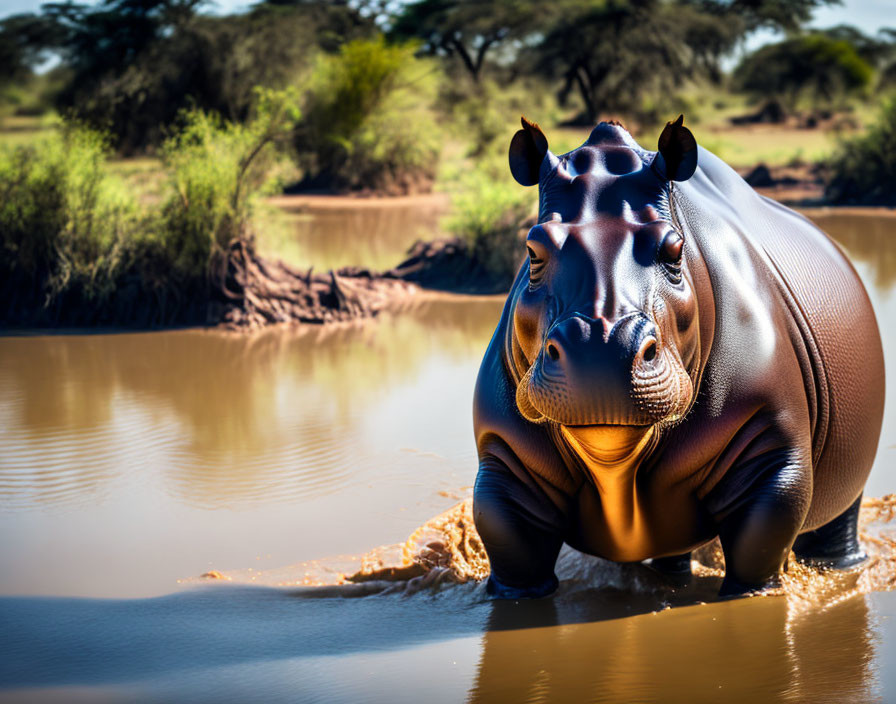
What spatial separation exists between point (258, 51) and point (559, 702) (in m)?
29.2

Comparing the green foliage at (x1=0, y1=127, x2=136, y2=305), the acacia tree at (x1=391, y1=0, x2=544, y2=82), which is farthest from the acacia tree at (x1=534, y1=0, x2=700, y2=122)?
the green foliage at (x1=0, y1=127, x2=136, y2=305)

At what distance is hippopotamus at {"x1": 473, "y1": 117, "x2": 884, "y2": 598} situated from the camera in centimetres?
319

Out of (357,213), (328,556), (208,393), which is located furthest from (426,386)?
(357,213)

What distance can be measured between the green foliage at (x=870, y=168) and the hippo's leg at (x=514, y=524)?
1796 cm

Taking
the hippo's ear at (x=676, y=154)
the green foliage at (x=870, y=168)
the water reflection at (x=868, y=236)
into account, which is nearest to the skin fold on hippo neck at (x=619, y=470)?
the hippo's ear at (x=676, y=154)

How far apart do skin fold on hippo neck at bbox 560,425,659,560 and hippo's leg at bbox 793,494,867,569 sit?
1.23 m

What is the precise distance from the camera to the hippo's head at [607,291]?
3070 mm

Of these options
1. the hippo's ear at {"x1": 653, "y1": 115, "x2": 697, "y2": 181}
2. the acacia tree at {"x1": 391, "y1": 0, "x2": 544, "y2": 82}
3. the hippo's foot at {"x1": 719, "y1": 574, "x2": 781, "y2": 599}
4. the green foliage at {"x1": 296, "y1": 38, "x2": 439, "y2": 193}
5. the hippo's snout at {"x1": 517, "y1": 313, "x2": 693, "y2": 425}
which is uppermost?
the acacia tree at {"x1": 391, "y1": 0, "x2": 544, "y2": 82}

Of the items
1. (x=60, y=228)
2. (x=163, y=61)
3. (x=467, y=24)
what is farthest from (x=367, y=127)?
(x=467, y=24)

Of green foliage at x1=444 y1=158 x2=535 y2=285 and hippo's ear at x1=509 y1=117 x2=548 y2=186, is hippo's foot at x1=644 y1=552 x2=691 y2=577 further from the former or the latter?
green foliage at x1=444 y1=158 x2=535 y2=285

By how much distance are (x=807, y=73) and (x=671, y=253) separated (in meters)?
42.7

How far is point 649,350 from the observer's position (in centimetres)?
314

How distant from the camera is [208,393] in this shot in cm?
830

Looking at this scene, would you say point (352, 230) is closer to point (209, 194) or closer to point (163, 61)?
point (209, 194)
